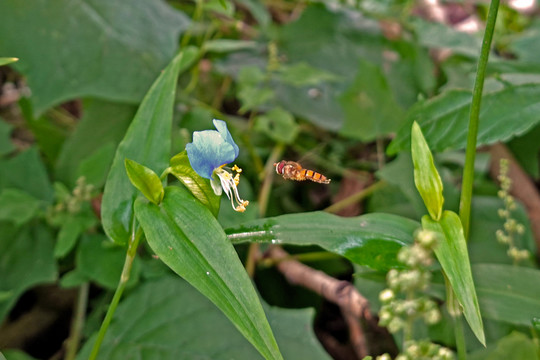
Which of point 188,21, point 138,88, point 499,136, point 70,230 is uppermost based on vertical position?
point 499,136

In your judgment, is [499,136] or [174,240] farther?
[499,136]

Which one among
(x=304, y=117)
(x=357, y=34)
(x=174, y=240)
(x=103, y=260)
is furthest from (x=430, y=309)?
(x=357, y=34)

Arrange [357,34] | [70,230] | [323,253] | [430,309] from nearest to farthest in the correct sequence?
[430,309] → [70,230] → [323,253] → [357,34]

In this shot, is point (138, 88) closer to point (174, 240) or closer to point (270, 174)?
point (270, 174)

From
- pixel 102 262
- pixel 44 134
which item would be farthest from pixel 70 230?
pixel 44 134

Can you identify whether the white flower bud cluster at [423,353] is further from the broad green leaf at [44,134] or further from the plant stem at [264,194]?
the broad green leaf at [44,134]

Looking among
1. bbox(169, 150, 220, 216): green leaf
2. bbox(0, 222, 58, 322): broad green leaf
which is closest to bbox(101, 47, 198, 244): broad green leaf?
bbox(169, 150, 220, 216): green leaf

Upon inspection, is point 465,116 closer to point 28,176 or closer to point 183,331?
point 183,331
